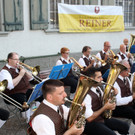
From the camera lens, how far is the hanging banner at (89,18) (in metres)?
7.36

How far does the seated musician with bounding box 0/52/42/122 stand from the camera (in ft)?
13.6

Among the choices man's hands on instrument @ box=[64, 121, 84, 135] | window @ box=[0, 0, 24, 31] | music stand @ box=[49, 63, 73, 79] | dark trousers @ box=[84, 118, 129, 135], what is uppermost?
window @ box=[0, 0, 24, 31]

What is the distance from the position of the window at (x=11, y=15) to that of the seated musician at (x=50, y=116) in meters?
4.05

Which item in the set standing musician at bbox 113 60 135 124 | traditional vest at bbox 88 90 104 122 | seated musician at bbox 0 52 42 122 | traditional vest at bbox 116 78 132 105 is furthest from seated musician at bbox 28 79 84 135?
seated musician at bbox 0 52 42 122

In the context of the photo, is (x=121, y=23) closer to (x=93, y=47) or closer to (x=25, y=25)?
(x=93, y=47)

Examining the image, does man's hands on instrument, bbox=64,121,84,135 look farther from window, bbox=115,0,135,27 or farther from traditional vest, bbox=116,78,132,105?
window, bbox=115,0,135,27

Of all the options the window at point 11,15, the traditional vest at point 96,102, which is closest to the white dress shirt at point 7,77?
the traditional vest at point 96,102

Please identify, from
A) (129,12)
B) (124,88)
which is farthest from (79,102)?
(129,12)

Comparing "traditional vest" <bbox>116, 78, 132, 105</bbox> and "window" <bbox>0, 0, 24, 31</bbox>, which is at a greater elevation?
"window" <bbox>0, 0, 24, 31</bbox>

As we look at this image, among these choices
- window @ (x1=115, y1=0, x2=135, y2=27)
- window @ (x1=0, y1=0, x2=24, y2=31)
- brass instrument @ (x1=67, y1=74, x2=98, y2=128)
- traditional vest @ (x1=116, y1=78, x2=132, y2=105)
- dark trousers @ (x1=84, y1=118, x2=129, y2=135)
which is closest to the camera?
brass instrument @ (x1=67, y1=74, x2=98, y2=128)

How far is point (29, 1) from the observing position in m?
6.53

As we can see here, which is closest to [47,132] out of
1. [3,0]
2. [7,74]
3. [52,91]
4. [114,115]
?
[52,91]

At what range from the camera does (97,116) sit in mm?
3051

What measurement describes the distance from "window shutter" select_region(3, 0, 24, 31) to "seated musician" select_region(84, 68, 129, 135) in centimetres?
344
